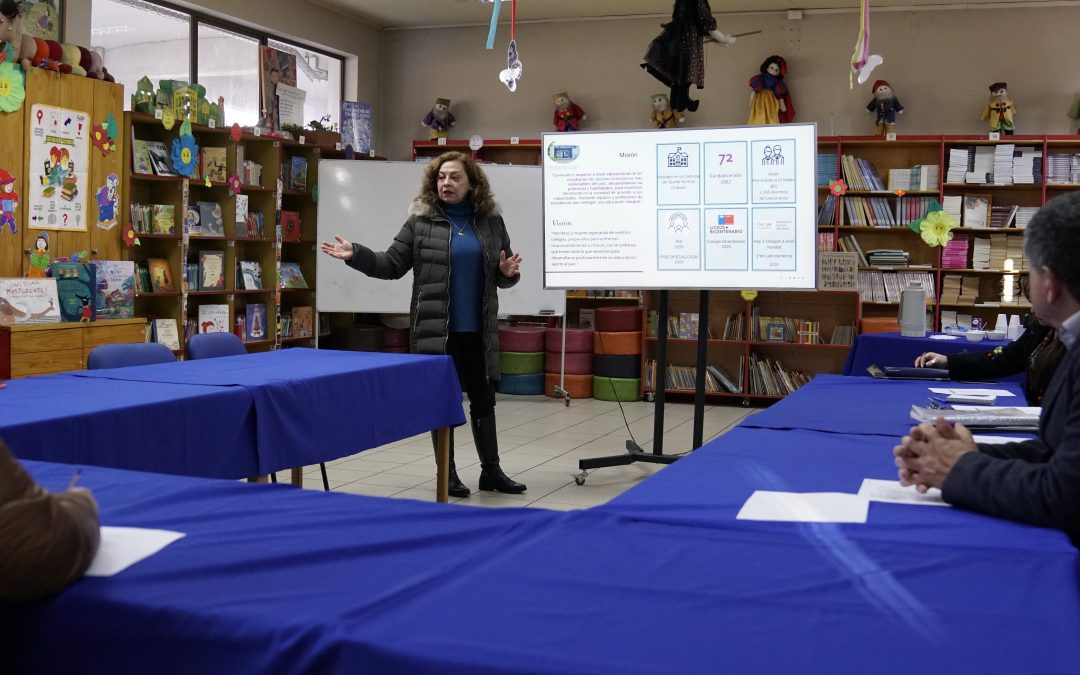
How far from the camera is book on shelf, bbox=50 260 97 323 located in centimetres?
596

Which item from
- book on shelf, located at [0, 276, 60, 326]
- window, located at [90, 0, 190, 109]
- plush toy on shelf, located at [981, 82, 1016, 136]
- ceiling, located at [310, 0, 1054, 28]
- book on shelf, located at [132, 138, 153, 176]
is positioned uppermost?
ceiling, located at [310, 0, 1054, 28]

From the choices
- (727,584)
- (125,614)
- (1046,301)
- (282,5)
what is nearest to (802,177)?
(1046,301)

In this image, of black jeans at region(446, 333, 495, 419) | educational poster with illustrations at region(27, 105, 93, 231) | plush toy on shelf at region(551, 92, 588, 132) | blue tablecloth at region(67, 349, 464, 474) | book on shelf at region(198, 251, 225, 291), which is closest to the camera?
blue tablecloth at region(67, 349, 464, 474)

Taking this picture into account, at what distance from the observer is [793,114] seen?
9.04m

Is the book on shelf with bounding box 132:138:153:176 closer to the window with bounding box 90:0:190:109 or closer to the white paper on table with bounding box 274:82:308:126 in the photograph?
the window with bounding box 90:0:190:109

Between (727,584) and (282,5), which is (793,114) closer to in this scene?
(282,5)

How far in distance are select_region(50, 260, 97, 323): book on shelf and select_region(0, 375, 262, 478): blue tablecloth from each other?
3147 mm

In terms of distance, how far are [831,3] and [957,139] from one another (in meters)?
1.61

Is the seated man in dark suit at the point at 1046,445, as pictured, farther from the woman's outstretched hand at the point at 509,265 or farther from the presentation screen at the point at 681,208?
the woman's outstretched hand at the point at 509,265

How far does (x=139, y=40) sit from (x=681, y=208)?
4.84 m

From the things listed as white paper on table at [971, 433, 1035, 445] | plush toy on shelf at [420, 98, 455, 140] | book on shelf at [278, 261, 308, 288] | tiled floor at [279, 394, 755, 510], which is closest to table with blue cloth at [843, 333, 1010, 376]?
tiled floor at [279, 394, 755, 510]

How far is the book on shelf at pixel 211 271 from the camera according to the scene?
303 inches

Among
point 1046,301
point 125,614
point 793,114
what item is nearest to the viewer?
point 125,614

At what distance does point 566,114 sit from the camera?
939cm
